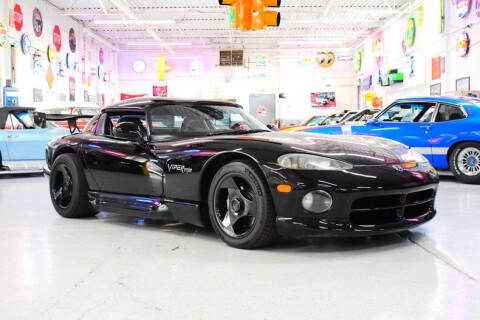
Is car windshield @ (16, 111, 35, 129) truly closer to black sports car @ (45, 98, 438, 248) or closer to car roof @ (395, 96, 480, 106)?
black sports car @ (45, 98, 438, 248)

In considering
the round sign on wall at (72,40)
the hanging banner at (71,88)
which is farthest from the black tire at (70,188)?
the round sign on wall at (72,40)

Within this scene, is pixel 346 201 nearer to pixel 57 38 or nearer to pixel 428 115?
pixel 428 115

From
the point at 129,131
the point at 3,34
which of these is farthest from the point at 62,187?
the point at 3,34

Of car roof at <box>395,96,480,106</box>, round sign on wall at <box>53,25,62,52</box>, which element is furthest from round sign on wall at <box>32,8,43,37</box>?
car roof at <box>395,96,480,106</box>

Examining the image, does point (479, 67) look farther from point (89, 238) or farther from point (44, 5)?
point (44, 5)

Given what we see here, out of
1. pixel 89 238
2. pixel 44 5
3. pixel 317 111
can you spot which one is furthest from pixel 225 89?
pixel 89 238

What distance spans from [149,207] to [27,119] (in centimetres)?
612

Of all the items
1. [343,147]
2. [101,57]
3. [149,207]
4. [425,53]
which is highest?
[101,57]

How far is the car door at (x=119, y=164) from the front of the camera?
3.64 metres

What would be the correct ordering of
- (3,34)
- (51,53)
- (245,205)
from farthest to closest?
(51,53) < (3,34) < (245,205)

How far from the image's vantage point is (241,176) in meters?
3.05

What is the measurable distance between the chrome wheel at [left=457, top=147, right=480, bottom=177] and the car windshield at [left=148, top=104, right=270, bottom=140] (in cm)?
400

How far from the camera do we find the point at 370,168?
2926mm

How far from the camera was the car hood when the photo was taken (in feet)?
9.79
